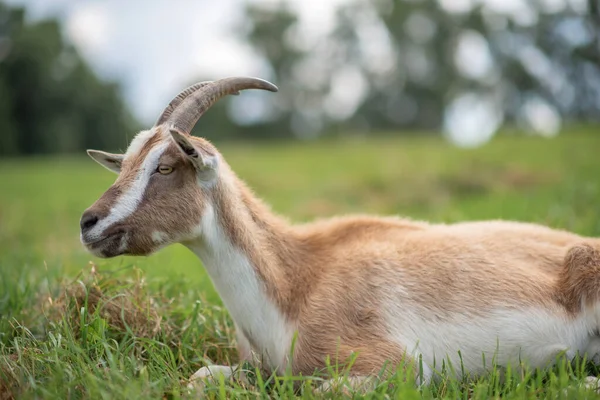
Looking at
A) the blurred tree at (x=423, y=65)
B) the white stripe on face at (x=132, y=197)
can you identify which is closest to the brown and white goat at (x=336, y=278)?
the white stripe on face at (x=132, y=197)

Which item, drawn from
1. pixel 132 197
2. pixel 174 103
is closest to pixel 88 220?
pixel 132 197

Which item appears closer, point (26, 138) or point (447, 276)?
point (447, 276)

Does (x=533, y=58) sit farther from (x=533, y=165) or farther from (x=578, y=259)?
(x=578, y=259)

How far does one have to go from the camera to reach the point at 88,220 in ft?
12.3

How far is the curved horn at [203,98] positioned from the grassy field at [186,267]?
1468mm

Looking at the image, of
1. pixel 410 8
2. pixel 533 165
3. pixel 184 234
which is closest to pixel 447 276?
pixel 184 234

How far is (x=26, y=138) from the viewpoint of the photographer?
44.9 metres

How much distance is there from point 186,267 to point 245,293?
3.90 m

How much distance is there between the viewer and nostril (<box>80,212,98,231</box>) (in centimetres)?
374

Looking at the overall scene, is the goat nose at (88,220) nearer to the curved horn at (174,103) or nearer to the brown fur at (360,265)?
the brown fur at (360,265)

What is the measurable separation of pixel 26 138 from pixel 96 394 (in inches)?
1852

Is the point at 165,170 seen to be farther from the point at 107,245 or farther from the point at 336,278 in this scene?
the point at 336,278

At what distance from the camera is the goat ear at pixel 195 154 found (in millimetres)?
3646

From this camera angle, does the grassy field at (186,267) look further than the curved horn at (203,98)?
No
